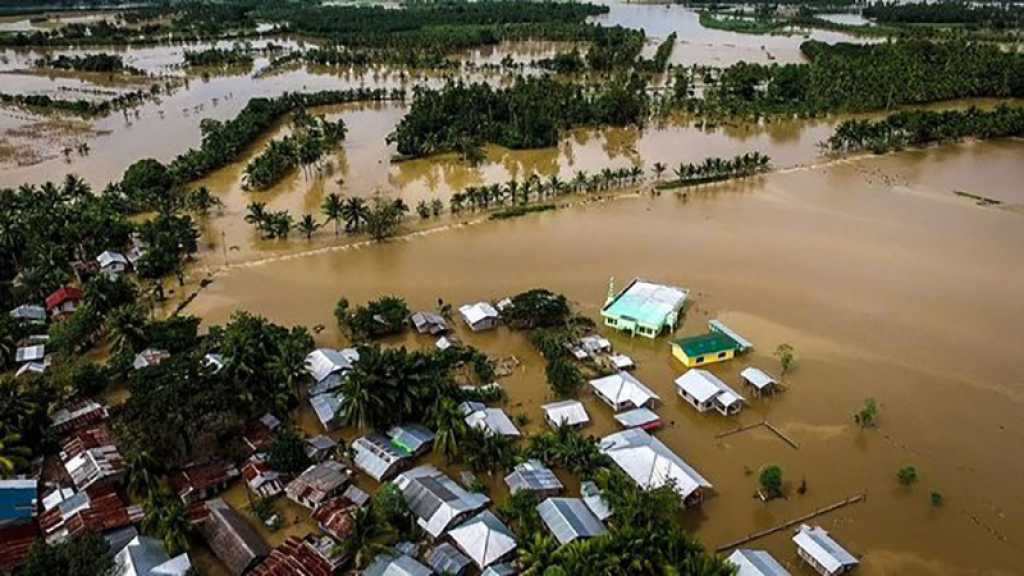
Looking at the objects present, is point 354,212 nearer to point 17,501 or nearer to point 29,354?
point 29,354

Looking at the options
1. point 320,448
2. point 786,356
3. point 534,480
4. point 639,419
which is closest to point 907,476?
point 786,356

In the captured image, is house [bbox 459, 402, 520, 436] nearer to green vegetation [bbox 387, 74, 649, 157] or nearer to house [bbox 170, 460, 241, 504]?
house [bbox 170, 460, 241, 504]

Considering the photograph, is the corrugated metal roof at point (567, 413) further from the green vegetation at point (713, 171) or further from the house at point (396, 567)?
the green vegetation at point (713, 171)

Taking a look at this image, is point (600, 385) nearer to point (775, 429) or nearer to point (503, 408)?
point (503, 408)

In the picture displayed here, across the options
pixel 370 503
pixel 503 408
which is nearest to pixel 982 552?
pixel 503 408

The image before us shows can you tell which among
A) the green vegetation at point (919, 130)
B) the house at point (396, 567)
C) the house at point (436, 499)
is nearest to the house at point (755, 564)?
the house at point (436, 499)

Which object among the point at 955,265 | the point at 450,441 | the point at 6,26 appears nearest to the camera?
the point at 450,441

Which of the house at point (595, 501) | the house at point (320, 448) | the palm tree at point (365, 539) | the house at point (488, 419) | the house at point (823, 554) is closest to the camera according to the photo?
the palm tree at point (365, 539)
